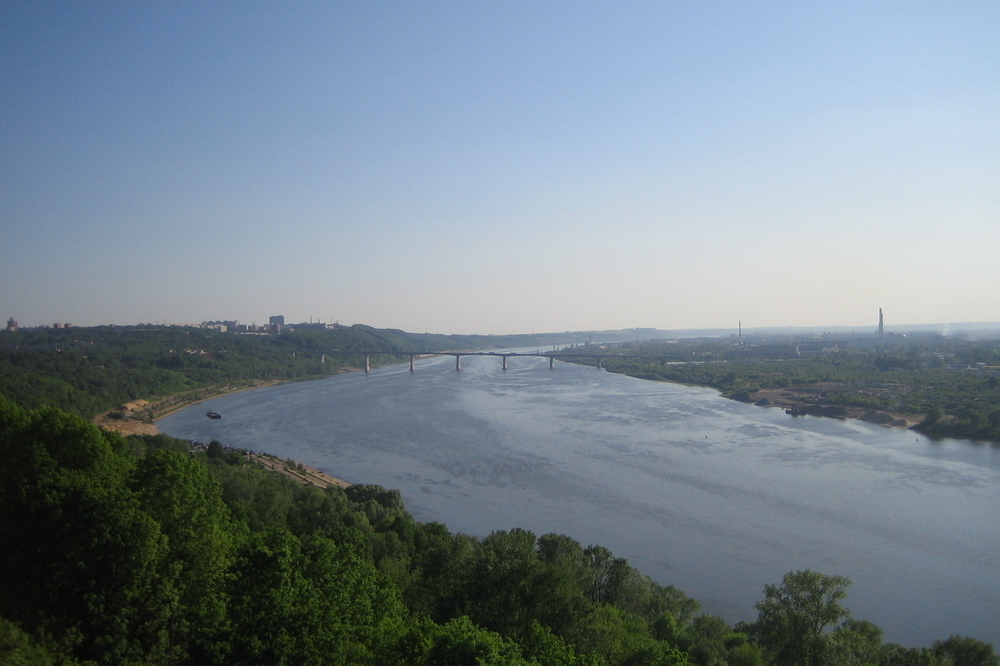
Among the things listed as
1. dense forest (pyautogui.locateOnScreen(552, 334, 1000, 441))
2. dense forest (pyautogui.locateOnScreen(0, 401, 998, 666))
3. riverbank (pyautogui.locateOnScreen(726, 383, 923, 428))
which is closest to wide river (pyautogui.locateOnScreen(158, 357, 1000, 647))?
riverbank (pyautogui.locateOnScreen(726, 383, 923, 428))

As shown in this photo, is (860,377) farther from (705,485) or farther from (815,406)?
(705,485)

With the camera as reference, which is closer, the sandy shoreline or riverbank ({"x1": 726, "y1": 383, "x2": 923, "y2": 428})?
the sandy shoreline

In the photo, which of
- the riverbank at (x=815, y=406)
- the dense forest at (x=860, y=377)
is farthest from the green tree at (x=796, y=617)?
the riverbank at (x=815, y=406)

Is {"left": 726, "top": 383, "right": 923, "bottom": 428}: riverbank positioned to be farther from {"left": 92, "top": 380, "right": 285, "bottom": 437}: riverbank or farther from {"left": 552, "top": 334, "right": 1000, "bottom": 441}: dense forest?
{"left": 92, "top": 380, "right": 285, "bottom": 437}: riverbank

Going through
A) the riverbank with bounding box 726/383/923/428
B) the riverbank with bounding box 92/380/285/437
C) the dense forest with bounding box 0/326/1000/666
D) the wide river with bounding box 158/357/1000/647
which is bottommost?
the wide river with bounding box 158/357/1000/647

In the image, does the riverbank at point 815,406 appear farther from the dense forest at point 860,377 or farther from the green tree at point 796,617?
the green tree at point 796,617

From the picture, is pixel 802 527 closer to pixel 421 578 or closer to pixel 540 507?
pixel 540 507
